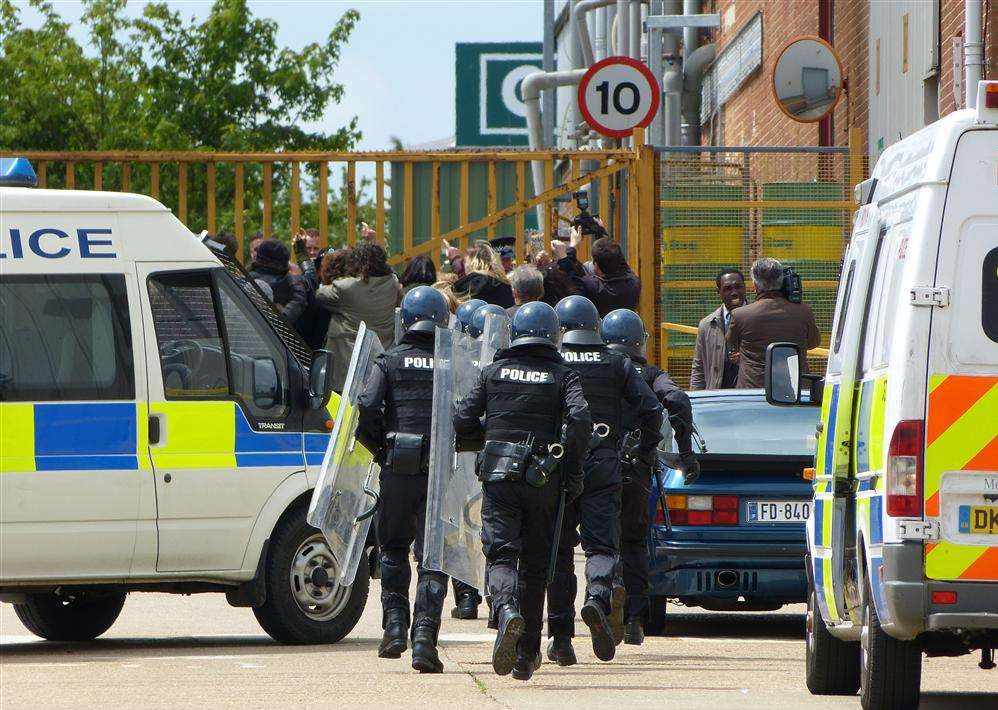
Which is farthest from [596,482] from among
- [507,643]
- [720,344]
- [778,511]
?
[720,344]

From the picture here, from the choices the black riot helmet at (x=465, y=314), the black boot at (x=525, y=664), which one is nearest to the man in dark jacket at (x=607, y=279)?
the black riot helmet at (x=465, y=314)

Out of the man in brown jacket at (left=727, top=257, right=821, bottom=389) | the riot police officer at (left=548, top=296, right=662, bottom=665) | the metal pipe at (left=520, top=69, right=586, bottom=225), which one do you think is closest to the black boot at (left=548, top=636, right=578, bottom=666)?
the riot police officer at (left=548, top=296, right=662, bottom=665)

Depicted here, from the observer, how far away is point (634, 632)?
1205cm

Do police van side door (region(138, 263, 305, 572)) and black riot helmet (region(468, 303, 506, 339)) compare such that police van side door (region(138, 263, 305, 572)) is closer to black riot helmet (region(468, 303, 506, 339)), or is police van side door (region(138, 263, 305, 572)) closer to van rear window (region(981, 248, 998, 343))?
black riot helmet (region(468, 303, 506, 339))

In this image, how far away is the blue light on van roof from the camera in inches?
476

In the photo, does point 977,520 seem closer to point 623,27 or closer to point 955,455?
point 955,455

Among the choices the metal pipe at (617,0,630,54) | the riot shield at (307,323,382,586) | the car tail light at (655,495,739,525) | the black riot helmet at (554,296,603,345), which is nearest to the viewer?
the black riot helmet at (554,296,603,345)

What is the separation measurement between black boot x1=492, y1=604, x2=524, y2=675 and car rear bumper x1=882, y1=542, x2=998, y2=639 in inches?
89.3

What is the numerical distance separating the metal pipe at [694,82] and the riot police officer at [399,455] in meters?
20.9

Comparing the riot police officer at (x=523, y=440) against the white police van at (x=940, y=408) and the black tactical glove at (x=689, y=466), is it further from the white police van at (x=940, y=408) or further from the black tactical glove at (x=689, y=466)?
the white police van at (x=940, y=408)

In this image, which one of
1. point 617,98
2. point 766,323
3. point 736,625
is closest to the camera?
point 736,625

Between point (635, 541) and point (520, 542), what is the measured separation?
198cm

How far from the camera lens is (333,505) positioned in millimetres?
11297

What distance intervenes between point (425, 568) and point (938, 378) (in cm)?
345
